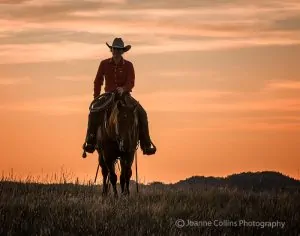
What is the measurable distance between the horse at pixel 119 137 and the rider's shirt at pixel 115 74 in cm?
92

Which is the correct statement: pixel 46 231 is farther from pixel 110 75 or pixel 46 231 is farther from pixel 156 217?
pixel 110 75

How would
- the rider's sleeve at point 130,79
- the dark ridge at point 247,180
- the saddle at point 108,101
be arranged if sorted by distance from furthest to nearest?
the dark ridge at point 247,180
the rider's sleeve at point 130,79
the saddle at point 108,101

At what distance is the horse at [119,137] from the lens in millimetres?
15492

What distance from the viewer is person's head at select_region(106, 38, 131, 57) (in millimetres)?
16766

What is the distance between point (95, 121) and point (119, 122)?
1.31m

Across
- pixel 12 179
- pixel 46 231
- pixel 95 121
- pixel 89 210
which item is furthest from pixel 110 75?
pixel 46 231

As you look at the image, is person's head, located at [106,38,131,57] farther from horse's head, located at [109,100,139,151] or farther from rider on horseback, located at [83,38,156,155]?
horse's head, located at [109,100,139,151]

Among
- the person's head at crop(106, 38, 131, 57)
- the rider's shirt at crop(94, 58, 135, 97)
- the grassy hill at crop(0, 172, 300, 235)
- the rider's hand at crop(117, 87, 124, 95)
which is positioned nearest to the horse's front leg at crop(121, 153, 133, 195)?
the grassy hill at crop(0, 172, 300, 235)

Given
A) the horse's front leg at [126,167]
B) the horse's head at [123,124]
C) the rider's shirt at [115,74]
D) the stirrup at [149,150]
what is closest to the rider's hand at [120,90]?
the horse's head at [123,124]

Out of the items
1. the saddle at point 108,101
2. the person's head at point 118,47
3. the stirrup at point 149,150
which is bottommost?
the stirrup at point 149,150

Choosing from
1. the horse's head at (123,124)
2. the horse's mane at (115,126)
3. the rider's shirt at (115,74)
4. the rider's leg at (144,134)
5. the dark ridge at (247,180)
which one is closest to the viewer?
the horse's head at (123,124)

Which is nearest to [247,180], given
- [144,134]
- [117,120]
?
[144,134]

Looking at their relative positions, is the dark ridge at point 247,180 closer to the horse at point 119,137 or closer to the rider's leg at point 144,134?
the rider's leg at point 144,134

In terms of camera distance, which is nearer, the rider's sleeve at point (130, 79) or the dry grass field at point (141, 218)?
the dry grass field at point (141, 218)
